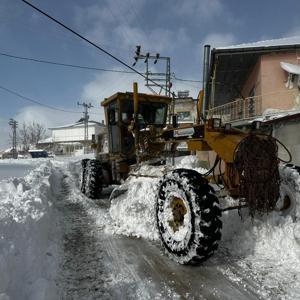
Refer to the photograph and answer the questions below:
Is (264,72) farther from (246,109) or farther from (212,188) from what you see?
(212,188)

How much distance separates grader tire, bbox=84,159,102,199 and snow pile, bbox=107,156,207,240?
252 cm

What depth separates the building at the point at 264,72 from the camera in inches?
696

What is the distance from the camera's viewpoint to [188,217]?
412 cm

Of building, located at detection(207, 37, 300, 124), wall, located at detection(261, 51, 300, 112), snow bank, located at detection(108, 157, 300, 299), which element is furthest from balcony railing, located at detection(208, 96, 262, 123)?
snow bank, located at detection(108, 157, 300, 299)

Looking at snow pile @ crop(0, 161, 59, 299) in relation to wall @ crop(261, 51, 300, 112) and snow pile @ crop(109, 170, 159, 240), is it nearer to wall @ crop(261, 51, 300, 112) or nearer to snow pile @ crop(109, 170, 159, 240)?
snow pile @ crop(109, 170, 159, 240)

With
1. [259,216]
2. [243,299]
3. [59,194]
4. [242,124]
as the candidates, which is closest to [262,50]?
[242,124]

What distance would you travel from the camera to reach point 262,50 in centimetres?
1844

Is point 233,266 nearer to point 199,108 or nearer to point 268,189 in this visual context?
point 268,189

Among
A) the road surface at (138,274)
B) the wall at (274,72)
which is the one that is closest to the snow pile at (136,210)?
the road surface at (138,274)

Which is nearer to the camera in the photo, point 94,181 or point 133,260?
point 133,260

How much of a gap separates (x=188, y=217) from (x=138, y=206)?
1891mm

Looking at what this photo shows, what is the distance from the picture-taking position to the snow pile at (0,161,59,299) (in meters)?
2.97

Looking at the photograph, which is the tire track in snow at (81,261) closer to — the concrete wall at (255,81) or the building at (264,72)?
the building at (264,72)

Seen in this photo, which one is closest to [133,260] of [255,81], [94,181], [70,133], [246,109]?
[94,181]
